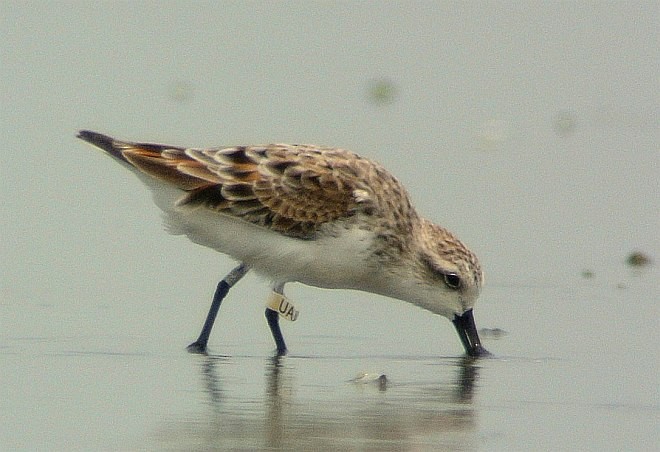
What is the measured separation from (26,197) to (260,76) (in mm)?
6496

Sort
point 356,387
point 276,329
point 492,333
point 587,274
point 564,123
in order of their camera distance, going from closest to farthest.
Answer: point 356,387 < point 276,329 < point 492,333 < point 587,274 < point 564,123

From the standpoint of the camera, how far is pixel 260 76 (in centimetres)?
2089

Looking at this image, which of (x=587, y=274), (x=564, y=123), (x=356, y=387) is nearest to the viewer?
(x=356, y=387)

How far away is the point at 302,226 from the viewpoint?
36.7 ft

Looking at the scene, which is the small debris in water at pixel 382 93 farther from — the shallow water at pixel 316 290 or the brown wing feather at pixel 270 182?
the brown wing feather at pixel 270 182

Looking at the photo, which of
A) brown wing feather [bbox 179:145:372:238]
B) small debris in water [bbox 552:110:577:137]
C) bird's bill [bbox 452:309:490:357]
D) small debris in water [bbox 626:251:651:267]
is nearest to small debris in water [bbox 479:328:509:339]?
bird's bill [bbox 452:309:490:357]

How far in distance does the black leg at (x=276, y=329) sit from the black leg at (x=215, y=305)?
353 millimetres

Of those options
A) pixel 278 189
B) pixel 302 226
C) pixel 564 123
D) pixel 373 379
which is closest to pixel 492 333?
pixel 302 226

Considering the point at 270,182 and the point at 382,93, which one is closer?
the point at 270,182

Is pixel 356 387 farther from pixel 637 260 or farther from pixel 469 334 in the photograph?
pixel 637 260

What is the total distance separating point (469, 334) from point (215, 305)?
160 cm

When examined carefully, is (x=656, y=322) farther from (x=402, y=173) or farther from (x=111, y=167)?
(x=111, y=167)

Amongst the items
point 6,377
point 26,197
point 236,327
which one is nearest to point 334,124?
point 26,197

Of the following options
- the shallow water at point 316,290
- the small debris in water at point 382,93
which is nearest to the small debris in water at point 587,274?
the shallow water at point 316,290
